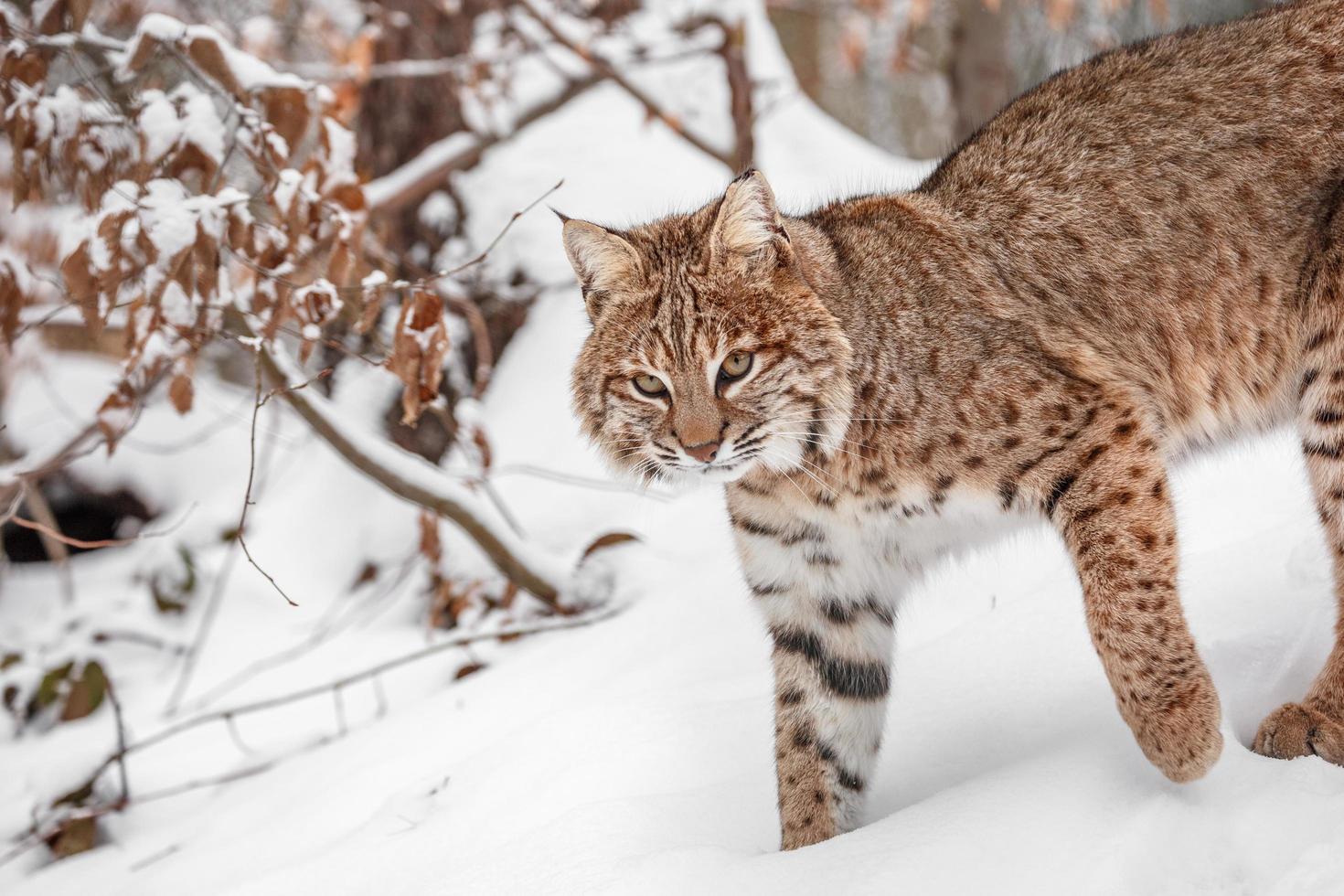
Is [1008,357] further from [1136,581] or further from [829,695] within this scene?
[829,695]

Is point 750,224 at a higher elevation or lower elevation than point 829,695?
higher

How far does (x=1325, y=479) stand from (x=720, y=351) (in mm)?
1434

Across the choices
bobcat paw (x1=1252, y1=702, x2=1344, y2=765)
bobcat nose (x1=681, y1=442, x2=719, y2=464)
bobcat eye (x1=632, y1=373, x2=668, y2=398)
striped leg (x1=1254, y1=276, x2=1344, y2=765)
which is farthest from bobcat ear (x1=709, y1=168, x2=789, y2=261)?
bobcat paw (x1=1252, y1=702, x2=1344, y2=765)

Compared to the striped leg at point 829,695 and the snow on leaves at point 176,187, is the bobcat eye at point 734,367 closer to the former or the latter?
the striped leg at point 829,695

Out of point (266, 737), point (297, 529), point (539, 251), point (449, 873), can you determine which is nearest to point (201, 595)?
point (297, 529)

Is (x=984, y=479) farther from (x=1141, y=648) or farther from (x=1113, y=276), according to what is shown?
(x=1113, y=276)

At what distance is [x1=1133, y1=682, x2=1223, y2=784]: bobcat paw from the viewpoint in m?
2.58

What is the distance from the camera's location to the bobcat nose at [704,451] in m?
2.83

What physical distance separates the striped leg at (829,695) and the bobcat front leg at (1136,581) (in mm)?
609

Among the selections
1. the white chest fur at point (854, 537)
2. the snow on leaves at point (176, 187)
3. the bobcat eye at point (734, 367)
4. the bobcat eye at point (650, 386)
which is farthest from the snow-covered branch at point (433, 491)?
the bobcat eye at point (734, 367)

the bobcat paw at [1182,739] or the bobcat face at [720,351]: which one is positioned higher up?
the bobcat face at [720,351]

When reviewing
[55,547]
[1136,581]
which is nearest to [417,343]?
[1136,581]

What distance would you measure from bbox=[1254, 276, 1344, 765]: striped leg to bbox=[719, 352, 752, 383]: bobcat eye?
1.35 metres

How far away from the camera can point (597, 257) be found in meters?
3.14
